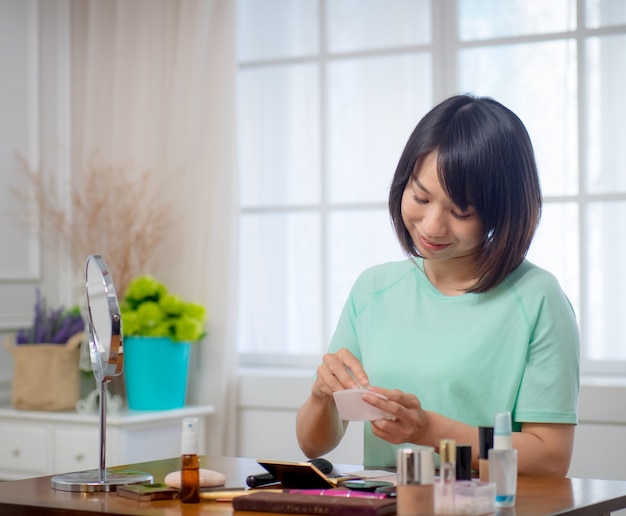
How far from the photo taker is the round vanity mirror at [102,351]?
1715 millimetres

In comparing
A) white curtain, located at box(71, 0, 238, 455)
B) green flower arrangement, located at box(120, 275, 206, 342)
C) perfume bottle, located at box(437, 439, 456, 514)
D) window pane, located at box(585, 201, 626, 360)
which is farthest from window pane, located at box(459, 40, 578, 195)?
perfume bottle, located at box(437, 439, 456, 514)

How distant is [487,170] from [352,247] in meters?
1.77

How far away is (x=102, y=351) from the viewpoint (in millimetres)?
1819

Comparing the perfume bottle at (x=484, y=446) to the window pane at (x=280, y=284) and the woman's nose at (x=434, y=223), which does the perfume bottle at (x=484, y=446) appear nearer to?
the woman's nose at (x=434, y=223)

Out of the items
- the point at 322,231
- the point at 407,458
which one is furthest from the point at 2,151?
the point at 407,458

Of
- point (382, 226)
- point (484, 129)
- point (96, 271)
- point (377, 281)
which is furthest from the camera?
point (382, 226)

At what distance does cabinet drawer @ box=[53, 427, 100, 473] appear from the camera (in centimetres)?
333

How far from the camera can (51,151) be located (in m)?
3.96

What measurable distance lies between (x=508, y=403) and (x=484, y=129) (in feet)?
1.67

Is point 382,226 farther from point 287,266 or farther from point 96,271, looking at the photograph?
point 96,271

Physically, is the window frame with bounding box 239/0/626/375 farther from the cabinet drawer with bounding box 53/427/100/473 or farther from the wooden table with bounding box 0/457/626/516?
the wooden table with bounding box 0/457/626/516

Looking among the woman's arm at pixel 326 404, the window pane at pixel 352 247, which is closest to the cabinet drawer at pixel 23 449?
the window pane at pixel 352 247

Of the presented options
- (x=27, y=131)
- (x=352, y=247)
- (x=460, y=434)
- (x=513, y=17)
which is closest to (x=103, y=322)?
(x=460, y=434)

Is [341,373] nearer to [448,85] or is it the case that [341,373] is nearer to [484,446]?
[484,446]
